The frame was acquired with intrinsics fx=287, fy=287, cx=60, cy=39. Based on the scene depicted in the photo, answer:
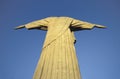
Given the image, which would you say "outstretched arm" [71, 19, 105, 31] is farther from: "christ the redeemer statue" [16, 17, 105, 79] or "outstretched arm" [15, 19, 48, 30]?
"outstretched arm" [15, 19, 48, 30]

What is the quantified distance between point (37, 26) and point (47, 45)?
139 cm

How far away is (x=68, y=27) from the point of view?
12086 millimetres

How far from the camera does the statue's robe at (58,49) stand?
10695 mm

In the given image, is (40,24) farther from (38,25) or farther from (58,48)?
(58,48)

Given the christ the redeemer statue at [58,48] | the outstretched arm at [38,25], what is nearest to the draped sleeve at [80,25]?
the christ the redeemer statue at [58,48]

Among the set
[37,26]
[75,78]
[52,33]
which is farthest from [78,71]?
[37,26]

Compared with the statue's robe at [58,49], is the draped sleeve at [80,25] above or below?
above

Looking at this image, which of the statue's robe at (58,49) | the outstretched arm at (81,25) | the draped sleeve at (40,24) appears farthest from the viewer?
the draped sleeve at (40,24)

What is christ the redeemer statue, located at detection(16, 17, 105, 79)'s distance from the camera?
421 inches

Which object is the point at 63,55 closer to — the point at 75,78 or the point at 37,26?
the point at 75,78

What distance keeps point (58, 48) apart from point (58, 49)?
5 cm

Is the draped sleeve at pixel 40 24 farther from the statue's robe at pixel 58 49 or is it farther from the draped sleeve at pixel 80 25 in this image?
the draped sleeve at pixel 80 25

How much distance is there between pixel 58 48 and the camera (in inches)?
444

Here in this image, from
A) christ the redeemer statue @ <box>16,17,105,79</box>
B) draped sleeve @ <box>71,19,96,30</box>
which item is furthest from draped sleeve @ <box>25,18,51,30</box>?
draped sleeve @ <box>71,19,96,30</box>
